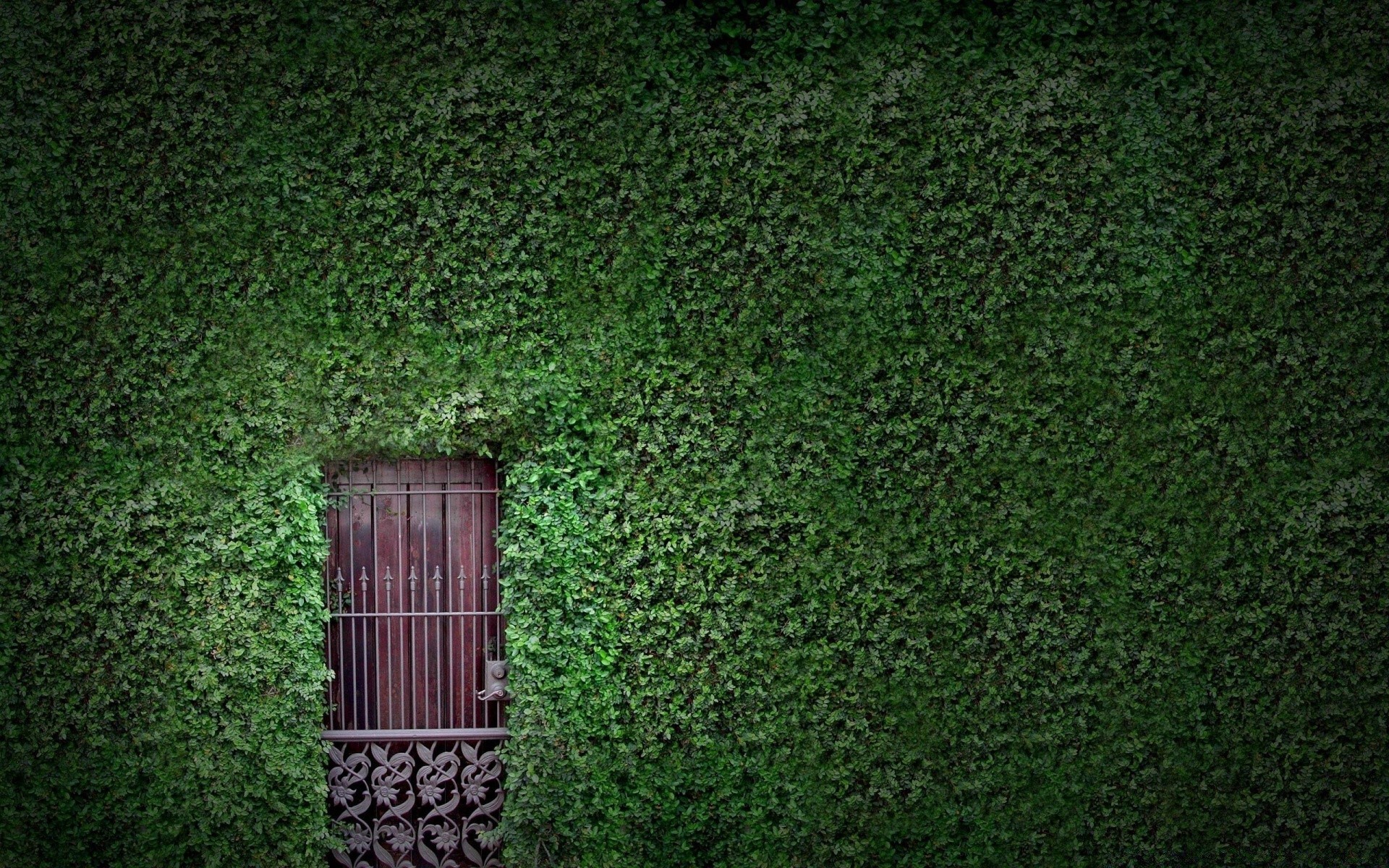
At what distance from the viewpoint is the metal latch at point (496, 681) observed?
4.73 metres

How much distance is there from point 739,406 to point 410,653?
183cm

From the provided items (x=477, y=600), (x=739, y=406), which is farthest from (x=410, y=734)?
(x=739, y=406)

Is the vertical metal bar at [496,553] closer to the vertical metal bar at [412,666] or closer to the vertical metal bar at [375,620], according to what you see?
the vertical metal bar at [412,666]

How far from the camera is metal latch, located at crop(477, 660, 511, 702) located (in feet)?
15.5

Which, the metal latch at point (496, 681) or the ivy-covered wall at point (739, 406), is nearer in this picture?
the ivy-covered wall at point (739, 406)

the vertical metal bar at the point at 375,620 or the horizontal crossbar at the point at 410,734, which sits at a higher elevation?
the vertical metal bar at the point at 375,620

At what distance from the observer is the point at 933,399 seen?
4605 mm

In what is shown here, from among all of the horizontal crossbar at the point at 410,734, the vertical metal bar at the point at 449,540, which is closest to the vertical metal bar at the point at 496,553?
the vertical metal bar at the point at 449,540

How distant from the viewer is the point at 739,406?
4598 mm

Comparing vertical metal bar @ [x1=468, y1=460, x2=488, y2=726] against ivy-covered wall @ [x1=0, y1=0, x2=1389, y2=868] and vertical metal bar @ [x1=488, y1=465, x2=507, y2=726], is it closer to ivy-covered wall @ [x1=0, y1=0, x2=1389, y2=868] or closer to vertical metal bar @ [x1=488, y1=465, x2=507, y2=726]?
vertical metal bar @ [x1=488, y1=465, x2=507, y2=726]

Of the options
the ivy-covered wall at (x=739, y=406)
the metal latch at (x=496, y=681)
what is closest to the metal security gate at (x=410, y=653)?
the metal latch at (x=496, y=681)

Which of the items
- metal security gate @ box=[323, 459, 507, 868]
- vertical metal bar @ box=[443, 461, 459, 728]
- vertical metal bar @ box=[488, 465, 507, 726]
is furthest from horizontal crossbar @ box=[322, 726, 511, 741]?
vertical metal bar @ box=[443, 461, 459, 728]

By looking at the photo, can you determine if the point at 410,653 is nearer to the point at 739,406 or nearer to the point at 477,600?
the point at 477,600

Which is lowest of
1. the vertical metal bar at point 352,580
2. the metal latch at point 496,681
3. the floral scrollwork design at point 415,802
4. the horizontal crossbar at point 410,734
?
the floral scrollwork design at point 415,802
